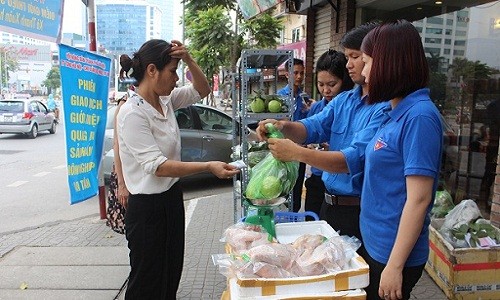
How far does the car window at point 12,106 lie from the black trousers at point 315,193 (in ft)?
46.9

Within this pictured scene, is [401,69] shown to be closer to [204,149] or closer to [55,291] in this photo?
[55,291]

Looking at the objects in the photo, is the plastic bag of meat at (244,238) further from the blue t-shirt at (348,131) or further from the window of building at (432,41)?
the window of building at (432,41)

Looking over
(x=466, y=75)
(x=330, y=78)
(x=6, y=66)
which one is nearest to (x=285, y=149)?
(x=330, y=78)

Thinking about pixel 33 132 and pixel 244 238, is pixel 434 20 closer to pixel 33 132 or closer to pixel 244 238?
pixel 244 238

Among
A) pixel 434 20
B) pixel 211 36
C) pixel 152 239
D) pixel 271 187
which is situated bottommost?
pixel 152 239

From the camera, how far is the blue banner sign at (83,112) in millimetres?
4195

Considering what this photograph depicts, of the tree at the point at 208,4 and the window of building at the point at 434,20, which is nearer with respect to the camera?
the window of building at the point at 434,20

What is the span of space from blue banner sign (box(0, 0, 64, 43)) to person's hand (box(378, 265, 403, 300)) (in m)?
3.74

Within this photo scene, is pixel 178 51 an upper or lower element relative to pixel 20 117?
upper

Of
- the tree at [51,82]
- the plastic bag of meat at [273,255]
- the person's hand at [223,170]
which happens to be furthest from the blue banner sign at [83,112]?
the tree at [51,82]

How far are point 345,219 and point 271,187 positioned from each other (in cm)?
49

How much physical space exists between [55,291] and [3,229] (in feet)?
7.49

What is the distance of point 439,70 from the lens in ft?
16.7

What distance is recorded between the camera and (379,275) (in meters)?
1.60
